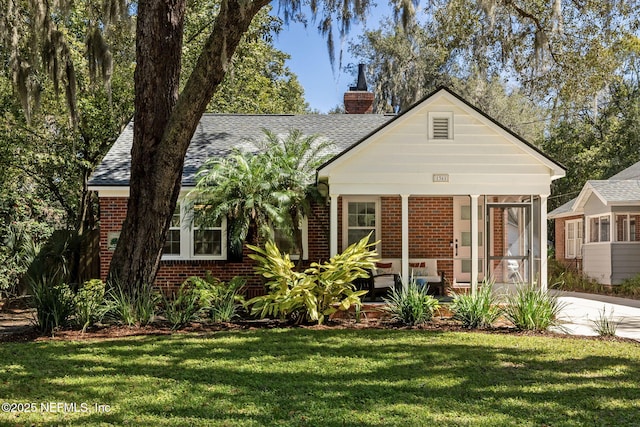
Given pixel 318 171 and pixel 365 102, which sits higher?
pixel 365 102

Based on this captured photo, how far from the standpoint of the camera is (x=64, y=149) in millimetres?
19141

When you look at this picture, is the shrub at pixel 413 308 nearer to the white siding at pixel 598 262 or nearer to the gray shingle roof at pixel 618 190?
the gray shingle roof at pixel 618 190

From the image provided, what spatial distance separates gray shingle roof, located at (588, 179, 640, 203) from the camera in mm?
19114

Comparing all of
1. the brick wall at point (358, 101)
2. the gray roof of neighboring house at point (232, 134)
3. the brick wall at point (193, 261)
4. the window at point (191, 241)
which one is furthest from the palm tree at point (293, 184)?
the brick wall at point (358, 101)

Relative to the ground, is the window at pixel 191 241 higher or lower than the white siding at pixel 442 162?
lower

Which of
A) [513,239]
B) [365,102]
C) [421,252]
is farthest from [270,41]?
[513,239]

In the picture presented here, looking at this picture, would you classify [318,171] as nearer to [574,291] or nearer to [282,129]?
[282,129]

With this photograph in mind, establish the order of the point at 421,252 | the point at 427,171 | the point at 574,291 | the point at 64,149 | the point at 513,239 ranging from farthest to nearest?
the point at 574,291 → the point at 64,149 → the point at 421,252 → the point at 513,239 → the point at 427,171

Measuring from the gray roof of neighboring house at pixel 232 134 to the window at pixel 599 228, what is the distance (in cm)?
846

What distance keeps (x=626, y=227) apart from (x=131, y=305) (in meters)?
16.2

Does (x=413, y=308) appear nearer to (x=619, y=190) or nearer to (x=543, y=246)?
(x=543, y=246)

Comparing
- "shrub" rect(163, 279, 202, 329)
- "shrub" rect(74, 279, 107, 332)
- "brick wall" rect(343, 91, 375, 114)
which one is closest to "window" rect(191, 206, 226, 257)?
"shrub" rect(163, 279, 202, 329)

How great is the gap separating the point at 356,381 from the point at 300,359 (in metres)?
1.22

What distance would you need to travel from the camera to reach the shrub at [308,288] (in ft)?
33.9
